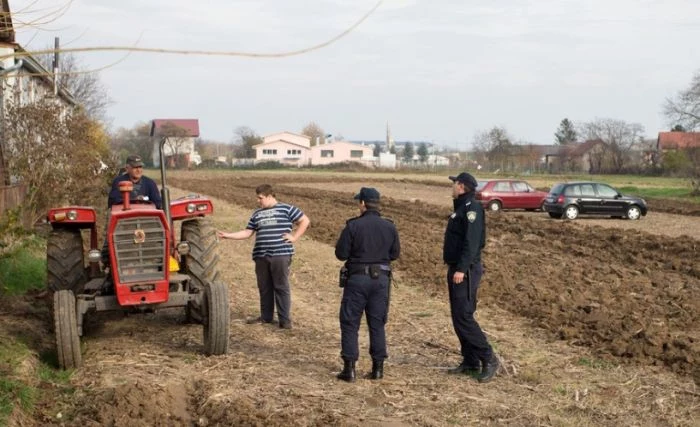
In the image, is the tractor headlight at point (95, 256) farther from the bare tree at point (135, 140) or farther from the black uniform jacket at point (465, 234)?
the bare tree at point (135, 140)

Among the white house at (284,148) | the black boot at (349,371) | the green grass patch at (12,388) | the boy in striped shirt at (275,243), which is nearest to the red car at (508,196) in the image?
the boy in striped shirt at (275,243)

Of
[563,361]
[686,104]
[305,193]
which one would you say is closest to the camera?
[563,361]

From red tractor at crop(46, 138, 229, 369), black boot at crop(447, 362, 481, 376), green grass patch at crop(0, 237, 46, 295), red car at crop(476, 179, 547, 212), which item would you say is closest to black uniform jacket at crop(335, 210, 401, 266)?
black boot at crop(447, 362, 481, 376)

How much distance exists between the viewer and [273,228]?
32.1 feet

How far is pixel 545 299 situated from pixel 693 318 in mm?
1994

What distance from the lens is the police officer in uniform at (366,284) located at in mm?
7582

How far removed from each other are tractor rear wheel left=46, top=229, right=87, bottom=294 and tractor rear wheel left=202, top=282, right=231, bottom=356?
1542 millimetres

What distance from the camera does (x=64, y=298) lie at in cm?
774

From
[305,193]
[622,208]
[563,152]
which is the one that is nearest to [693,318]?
[622,208]

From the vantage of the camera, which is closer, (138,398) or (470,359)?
(138,398)

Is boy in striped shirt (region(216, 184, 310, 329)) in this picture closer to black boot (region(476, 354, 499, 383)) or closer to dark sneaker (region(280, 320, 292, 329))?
dark sneaker (region(280, 320, 292, 329))

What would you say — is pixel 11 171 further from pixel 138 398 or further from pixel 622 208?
pixel 622 208

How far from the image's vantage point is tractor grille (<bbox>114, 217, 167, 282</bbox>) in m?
8.03

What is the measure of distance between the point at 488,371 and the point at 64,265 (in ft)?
14.4
